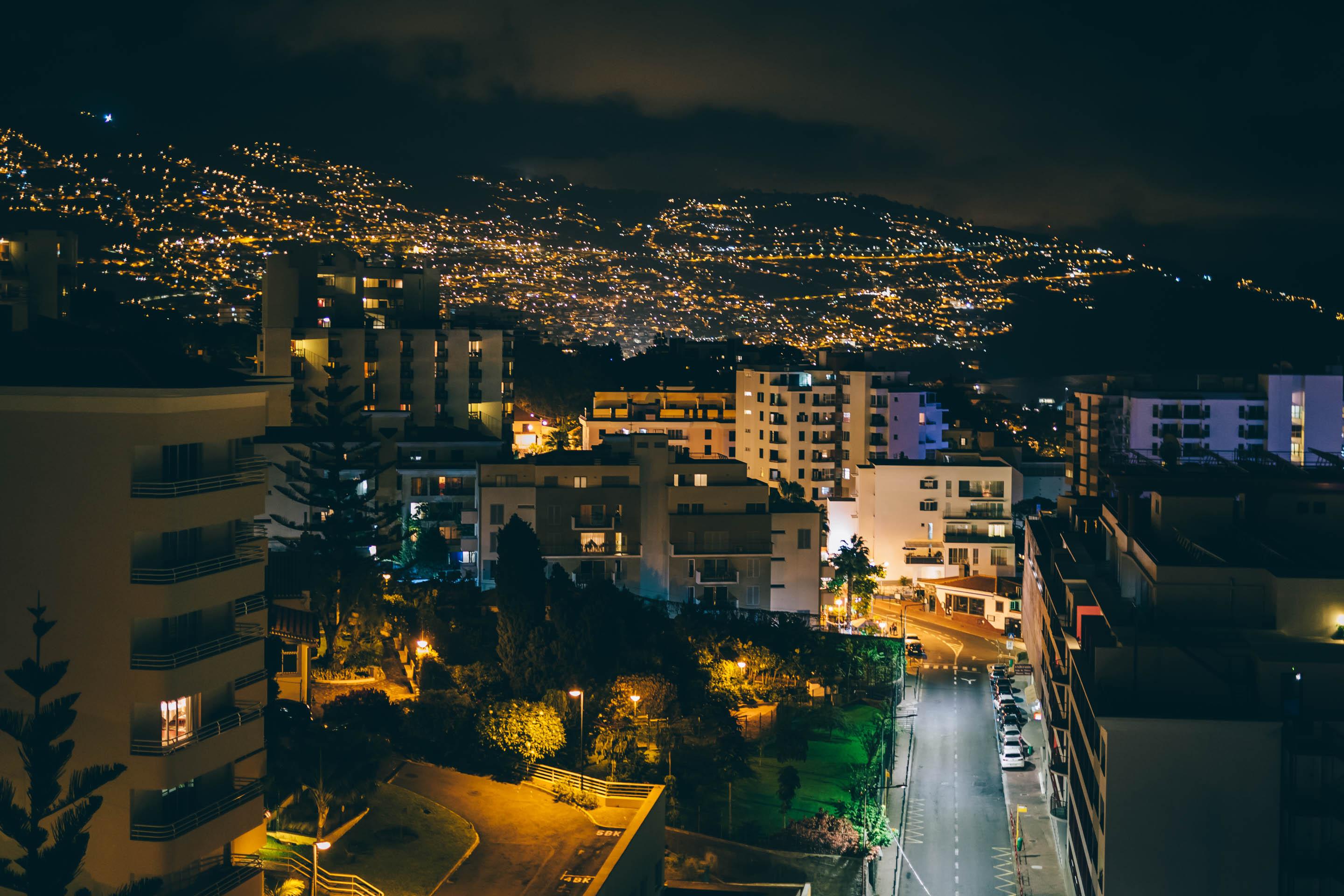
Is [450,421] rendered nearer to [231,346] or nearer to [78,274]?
[231,346]

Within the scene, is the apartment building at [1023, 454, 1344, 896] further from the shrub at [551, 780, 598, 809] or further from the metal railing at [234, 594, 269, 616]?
the metal railing at [234, 594, 269, 616]

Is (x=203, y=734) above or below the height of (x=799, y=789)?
above

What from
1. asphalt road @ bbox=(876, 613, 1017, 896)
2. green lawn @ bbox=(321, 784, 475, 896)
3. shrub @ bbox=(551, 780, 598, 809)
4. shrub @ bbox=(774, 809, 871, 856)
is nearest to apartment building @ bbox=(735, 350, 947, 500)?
asphalt road @ bbox=(876, 613, 1017, 896)

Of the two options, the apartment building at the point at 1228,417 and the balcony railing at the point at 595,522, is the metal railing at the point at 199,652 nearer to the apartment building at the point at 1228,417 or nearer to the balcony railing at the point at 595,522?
the balcony railing at the point at 595,522

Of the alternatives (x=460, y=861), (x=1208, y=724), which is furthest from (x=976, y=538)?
(x=460, y=861)

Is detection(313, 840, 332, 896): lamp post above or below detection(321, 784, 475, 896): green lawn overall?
above

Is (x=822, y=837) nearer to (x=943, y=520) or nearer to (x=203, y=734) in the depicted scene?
(x=203, y=734)
